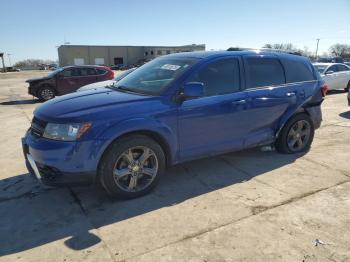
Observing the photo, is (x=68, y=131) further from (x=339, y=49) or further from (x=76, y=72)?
(x=339, y=49)

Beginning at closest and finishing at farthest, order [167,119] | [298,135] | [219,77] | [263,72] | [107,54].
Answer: [167,119], [219,77], [263,72], [298,135], [107,54]

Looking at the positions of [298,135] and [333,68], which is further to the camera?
[333,68]

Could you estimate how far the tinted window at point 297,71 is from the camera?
5.48 m

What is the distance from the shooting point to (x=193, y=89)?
4.02 m

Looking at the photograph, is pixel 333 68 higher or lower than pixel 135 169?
higher

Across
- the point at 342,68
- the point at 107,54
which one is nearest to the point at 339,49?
the point at 107,54

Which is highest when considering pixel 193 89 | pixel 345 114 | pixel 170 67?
pixel 170 67

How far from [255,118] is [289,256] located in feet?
7.90

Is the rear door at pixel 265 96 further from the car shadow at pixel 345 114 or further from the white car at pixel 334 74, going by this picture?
the white car at pixel 334 74

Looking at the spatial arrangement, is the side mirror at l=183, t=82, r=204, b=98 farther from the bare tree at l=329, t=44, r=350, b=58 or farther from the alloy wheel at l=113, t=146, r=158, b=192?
the bare tree at l=329, t=44, r=350, b=58

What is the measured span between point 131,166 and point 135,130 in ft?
1.47

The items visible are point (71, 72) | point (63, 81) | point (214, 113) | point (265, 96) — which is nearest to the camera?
point (214, 113)

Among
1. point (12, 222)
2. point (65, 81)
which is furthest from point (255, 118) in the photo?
point (65, 81)

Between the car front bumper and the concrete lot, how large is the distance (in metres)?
0.40
